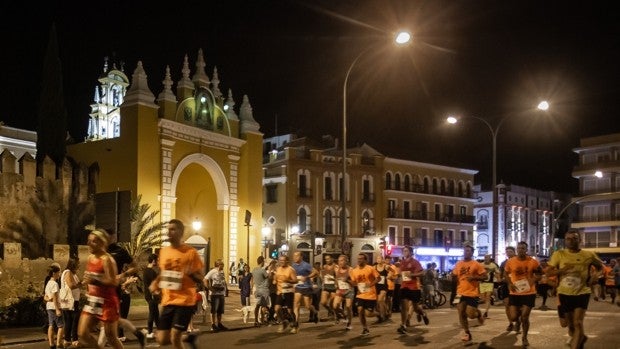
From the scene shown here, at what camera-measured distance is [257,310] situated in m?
19.9

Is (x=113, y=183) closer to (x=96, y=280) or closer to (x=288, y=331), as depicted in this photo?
(x=288, y=331)

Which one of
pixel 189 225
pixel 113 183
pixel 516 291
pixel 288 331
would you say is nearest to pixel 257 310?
A: pixel 288 331

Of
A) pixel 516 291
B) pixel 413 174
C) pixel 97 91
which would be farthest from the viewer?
pixel 97 91

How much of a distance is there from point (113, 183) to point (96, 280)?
27181mm

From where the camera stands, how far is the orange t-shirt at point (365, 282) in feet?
55.8

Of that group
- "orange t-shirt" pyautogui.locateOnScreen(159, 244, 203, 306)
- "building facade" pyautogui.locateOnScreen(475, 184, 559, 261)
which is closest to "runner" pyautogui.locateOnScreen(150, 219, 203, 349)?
"orange t-shirt" pyautogui.locateOnScreen(159, 244, 203, 306)

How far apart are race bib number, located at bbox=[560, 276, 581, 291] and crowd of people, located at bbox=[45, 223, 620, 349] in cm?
2

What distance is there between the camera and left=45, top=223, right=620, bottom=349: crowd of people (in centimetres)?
961

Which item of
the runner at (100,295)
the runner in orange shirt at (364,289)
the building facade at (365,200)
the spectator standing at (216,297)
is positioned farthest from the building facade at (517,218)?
the runner at (100,295)

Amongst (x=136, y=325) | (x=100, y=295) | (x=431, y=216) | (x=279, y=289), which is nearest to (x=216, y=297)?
(x=279, y=289)

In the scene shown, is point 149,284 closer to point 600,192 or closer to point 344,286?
point 344,286

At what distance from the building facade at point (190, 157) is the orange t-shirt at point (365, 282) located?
677 inches

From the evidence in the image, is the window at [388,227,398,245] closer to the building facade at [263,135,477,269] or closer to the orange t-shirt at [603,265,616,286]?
the building facade at [263,135,477,269]

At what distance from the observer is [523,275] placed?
48.0 feet
